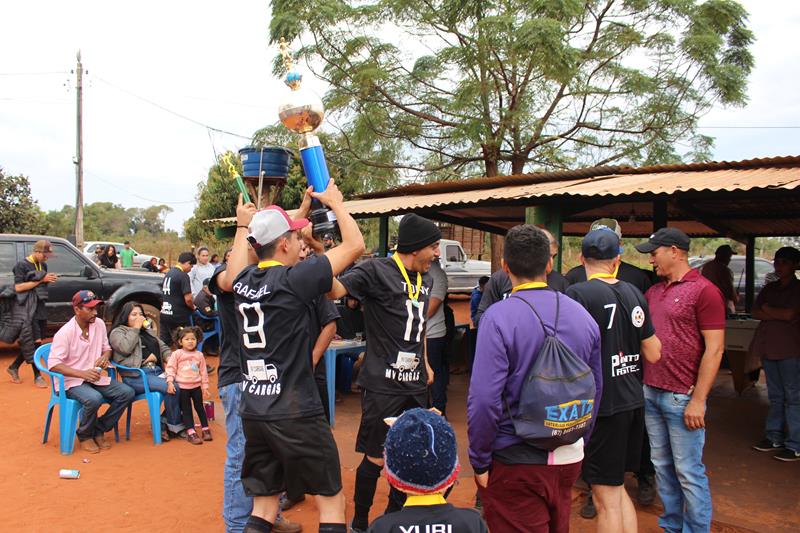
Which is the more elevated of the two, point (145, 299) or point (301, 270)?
point (301, 270)

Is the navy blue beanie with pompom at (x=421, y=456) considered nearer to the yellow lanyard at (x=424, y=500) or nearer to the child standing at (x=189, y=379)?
the yellow lanyard at (x=424, y=500)

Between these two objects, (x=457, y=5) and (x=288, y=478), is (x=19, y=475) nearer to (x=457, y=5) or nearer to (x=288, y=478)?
(x=288, y=478)

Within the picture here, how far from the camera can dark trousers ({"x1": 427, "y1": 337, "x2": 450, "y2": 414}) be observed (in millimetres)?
5850

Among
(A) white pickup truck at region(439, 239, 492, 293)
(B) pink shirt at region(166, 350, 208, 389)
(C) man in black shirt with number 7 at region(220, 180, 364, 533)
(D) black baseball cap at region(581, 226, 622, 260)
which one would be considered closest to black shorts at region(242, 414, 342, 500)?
(C) man in black shirt with number 7 at region(220, 180, 364, 533)

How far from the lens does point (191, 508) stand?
434 cm

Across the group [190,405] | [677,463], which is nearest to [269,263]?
[677,463]

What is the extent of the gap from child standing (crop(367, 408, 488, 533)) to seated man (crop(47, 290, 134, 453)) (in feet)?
14.8

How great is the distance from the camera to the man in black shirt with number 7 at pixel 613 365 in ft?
10.4

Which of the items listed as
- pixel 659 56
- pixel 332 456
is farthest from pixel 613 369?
pixel 659 56

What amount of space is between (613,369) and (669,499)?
1.00 metres

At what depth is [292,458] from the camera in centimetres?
264

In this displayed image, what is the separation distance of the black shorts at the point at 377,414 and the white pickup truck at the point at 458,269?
48.0 feet

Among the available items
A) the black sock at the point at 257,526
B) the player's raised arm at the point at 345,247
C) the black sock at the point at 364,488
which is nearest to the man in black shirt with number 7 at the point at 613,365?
the black sock at the point at 364,488

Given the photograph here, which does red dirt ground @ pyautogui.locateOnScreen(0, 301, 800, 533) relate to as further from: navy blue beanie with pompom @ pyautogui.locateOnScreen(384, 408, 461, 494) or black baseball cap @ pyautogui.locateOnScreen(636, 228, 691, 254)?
navy blue beanie with pompom @ pyautogui.locateOnScreen(384, 408, 461, 494)
